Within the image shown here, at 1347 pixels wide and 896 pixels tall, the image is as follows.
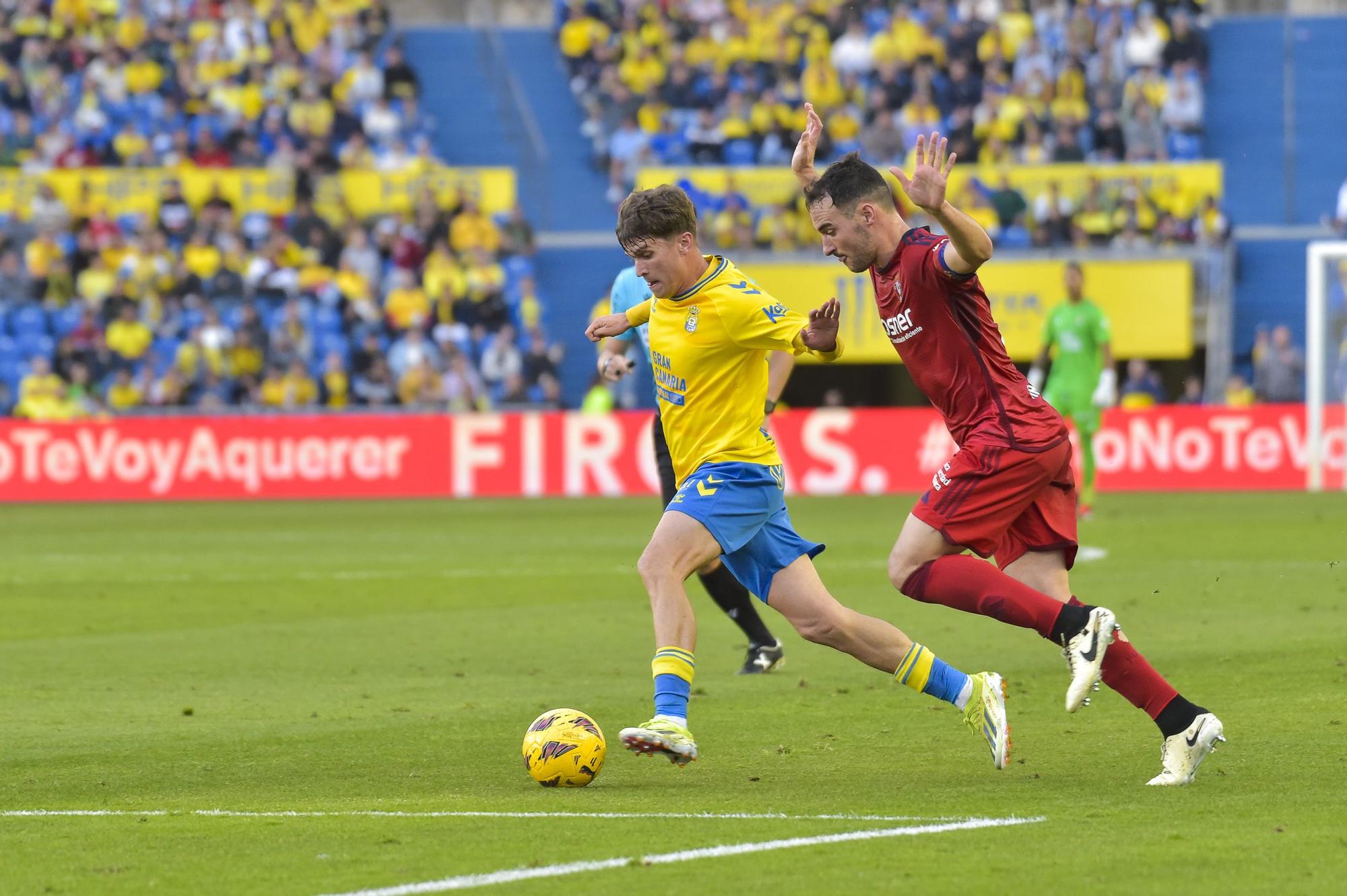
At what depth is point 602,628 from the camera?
12688 millimetres

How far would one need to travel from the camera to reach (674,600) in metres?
7.23

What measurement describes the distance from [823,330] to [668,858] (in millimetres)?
2083

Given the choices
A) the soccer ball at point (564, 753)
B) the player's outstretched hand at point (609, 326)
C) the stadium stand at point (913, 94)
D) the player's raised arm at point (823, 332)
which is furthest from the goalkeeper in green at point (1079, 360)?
the soccer ball at point (564, 753)

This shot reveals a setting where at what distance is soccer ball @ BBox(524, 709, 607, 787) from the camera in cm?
705

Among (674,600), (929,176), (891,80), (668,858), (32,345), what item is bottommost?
(32,345)

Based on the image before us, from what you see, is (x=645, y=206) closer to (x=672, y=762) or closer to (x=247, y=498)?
(x=672, y=762)

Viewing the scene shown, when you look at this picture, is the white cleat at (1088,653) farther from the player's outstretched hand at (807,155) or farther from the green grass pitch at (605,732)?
the player's outstretched hand at (807,155)

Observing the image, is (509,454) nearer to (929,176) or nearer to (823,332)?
(823,332)

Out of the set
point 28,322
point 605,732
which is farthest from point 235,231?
point 605,732

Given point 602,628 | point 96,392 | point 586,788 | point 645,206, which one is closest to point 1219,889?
point 586,788

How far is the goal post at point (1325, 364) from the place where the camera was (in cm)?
2531

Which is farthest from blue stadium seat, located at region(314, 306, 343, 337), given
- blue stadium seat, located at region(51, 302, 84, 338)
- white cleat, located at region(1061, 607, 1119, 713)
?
white cleat, located at region(1061, 607, 1119, 713)

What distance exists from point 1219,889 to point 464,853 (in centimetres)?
199

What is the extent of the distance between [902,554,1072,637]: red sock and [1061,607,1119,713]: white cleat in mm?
125
